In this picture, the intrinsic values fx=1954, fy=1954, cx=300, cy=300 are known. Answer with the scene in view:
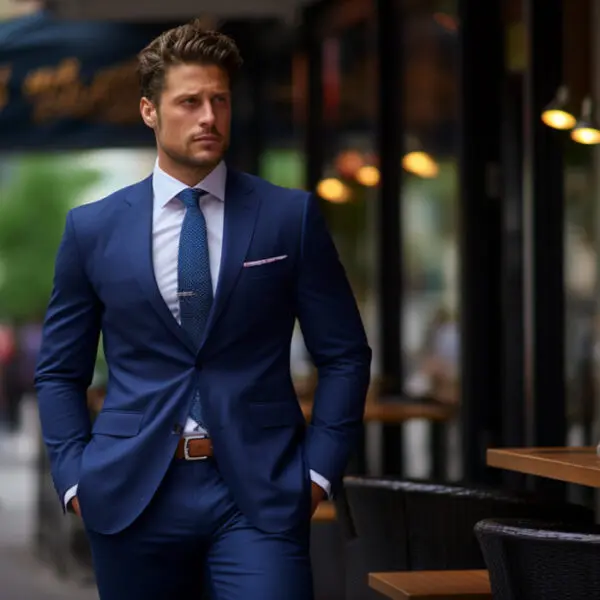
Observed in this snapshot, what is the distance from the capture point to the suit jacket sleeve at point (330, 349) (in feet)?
12.1

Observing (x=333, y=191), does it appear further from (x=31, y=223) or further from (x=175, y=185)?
(x=31, y=223)

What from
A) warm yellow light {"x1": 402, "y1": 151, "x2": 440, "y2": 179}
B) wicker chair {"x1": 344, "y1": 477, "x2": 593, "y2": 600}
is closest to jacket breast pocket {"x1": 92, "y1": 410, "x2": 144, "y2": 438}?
wicker chair {"x1": 344, "y1": 477, "x2": 593, "y2": 600}

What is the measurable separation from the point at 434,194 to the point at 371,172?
1088 mm

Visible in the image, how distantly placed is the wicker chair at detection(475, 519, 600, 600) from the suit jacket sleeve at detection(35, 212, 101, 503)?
2.63ft

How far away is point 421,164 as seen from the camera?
815 centimetres

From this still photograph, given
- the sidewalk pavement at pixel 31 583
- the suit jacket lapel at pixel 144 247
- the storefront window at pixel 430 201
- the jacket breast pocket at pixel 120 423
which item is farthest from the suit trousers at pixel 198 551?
the sidewalk pavement at pixel 31 583

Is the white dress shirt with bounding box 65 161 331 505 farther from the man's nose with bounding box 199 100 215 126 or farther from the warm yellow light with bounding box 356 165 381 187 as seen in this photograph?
the warm yellow light with bounding box 356 165 381 187

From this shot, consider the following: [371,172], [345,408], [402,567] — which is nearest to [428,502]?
[402,567]

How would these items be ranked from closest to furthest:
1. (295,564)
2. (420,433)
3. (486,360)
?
(295,564)
(486,360)
(420,433)

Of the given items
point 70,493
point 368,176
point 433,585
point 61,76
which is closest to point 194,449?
point 70,493

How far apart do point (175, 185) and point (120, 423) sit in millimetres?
467

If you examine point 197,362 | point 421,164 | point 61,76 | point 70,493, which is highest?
point 61,76

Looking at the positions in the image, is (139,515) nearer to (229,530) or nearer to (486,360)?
(229,530)

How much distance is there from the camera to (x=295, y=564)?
11.8 feet
